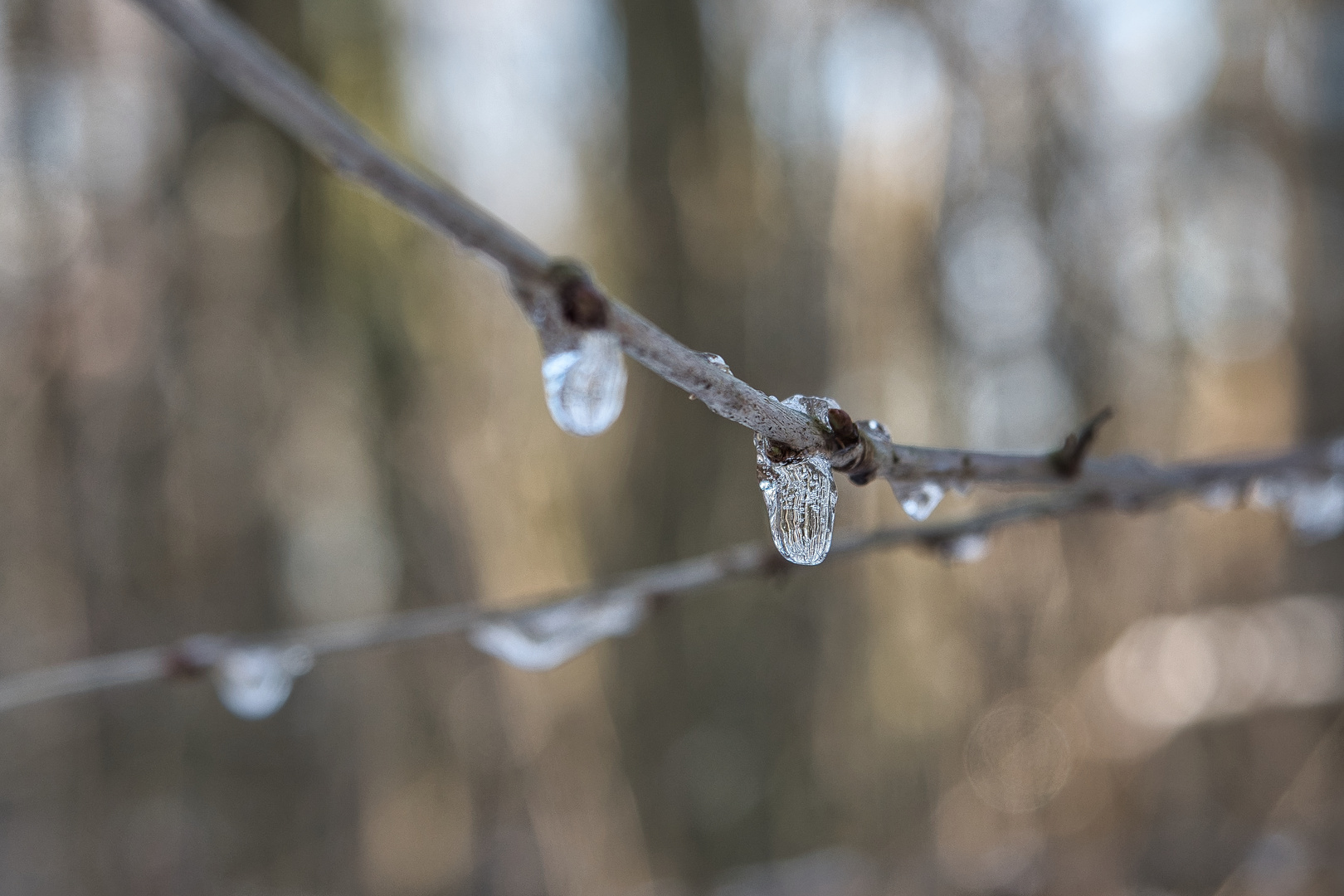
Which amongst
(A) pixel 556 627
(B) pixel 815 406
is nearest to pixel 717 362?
(B) pixel 815 406

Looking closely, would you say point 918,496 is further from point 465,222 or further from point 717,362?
point 465,222

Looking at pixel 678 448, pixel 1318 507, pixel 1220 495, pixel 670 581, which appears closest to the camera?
pixel 670 581

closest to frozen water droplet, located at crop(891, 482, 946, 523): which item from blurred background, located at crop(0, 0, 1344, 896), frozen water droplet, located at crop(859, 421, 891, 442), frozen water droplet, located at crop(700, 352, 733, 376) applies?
frozen water droplet, located at crop(859, 421, 891, 442)

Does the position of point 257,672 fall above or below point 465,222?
above

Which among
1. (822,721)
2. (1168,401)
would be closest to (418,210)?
(822,721)

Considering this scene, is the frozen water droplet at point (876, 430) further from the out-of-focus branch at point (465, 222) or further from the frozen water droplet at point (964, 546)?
the frozen water droplet at point (964, 546)

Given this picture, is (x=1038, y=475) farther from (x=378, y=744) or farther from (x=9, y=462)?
(x=378, y=744)

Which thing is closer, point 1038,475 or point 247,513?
point 1038,475
